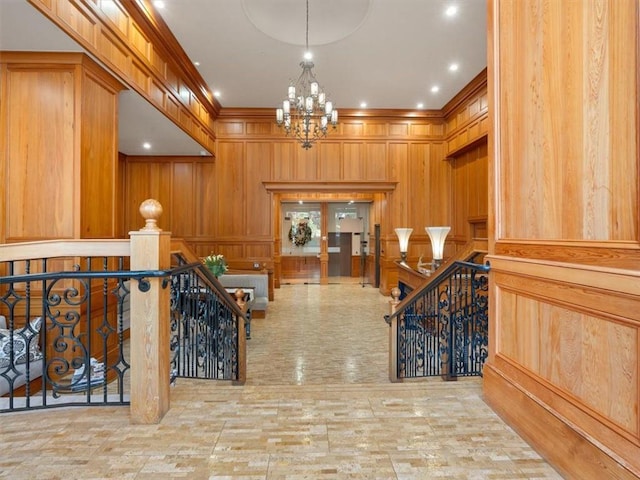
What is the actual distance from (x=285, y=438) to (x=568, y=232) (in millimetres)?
1613

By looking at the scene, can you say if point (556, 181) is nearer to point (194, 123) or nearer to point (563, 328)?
point (563, 328)

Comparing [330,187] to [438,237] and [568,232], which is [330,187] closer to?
[438,237]

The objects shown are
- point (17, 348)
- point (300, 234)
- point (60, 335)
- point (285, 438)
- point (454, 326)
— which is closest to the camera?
point (285, 438)

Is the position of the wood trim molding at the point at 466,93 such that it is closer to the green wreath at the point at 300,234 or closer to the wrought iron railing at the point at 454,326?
the wrought iron railing at the point at 454,326

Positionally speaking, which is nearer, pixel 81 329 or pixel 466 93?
pixel 81 329

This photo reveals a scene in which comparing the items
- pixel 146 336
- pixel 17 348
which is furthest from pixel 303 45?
pixel 17 348

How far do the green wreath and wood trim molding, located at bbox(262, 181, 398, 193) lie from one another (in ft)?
11.5

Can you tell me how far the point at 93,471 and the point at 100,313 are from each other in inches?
89.0

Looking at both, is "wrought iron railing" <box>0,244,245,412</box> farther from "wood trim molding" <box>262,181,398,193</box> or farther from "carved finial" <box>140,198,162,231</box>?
"wood trim molding" <box>262,181,398,193</box>

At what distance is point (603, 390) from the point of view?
1329 millimetres

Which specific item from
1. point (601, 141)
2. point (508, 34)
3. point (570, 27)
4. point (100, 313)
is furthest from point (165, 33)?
point (601, 141)

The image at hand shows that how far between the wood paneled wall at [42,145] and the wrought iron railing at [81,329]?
37 centimetres

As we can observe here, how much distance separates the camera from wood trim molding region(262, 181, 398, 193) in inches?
309

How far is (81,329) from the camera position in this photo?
10.0ft
